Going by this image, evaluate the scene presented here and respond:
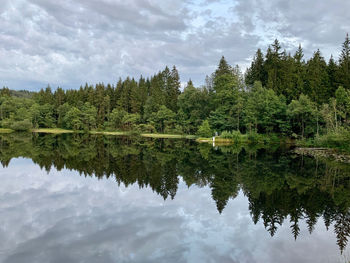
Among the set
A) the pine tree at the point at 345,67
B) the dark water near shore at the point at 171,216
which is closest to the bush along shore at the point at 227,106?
the pine tree at the point at 345,67

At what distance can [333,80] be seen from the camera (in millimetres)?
45125

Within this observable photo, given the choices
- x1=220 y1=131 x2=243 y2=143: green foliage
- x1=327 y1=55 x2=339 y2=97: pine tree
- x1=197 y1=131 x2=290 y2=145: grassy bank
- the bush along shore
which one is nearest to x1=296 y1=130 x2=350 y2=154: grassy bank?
the bush along shore

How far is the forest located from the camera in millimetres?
40803

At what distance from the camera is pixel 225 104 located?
49.6 meters

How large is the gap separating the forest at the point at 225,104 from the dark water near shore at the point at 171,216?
20.5 metres

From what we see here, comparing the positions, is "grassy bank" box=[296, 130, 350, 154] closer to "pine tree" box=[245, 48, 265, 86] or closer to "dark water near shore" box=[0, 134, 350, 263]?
"dark water near shore" box=[0, 134, 350, 263]

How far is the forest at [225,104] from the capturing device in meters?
40.8

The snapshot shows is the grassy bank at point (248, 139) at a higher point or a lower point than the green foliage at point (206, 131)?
lower

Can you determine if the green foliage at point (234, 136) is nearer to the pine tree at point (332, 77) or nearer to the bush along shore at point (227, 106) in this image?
the bush along shore at point (227, 106)

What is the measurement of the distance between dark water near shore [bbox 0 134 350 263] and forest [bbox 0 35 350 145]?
20510mm

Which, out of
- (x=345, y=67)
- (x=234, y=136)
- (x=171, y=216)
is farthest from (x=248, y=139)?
(x=171, y=216)

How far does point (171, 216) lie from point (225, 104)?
42.3 m

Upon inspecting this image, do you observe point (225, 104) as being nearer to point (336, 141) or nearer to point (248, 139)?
point (248, 139)

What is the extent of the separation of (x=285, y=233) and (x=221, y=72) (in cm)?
5459
